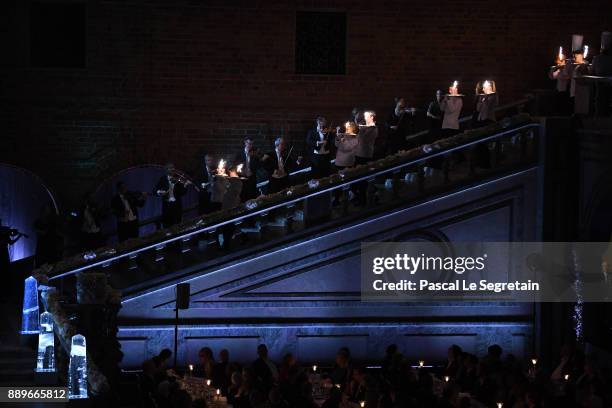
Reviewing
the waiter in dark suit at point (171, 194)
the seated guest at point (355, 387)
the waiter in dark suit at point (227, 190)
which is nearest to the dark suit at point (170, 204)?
the waiter in dark suit at point (171, 194)

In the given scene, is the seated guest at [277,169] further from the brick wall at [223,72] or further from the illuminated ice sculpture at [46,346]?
the illuminated ice sculpture at [46,346]

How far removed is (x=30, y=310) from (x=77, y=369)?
11.6ft

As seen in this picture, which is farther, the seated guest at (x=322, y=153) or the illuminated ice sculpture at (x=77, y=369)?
the seated guest at (x=322, y=153)

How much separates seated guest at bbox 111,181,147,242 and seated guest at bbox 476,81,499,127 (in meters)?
5.81

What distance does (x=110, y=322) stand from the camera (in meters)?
15.6

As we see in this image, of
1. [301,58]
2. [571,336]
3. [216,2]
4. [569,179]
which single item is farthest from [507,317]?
[216,2]

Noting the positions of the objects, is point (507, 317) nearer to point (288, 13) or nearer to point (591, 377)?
point (591, 377)

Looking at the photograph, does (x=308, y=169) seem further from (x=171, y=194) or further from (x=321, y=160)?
(x=171, y=194)

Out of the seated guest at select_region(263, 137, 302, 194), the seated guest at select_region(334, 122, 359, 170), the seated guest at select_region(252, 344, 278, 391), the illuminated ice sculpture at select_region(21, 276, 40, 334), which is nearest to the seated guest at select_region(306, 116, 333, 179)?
the seated guest at select_region(334, 122, 359, 170)

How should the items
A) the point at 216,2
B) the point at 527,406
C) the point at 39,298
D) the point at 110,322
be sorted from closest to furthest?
the point at 527,406 < the point at 110,322 < the point at 39,298 < the point at 216,2

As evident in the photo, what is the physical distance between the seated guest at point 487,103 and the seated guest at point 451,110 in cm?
35

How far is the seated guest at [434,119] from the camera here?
22109 millimetres

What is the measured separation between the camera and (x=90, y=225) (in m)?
21.1

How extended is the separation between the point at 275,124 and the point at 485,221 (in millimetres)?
4630
